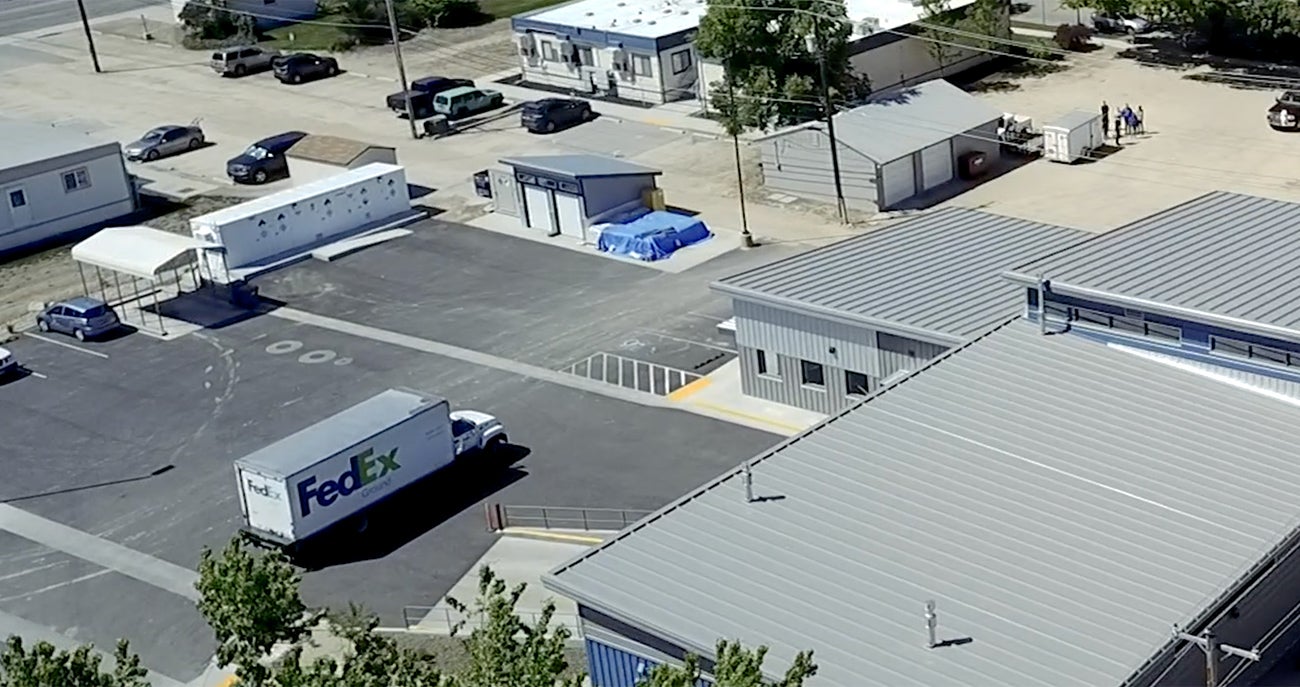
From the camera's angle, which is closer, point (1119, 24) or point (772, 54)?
point (772, 54)

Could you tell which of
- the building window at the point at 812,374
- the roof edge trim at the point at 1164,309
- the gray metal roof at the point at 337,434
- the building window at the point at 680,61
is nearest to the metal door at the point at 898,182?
the building window at the point at 812,374

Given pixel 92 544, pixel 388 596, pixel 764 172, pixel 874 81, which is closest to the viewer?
pixel 388 596

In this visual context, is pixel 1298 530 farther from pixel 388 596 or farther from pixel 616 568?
pixel 388 596

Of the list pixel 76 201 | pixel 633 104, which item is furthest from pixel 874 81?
pixel 76 201

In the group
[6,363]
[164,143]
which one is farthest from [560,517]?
[164,143]

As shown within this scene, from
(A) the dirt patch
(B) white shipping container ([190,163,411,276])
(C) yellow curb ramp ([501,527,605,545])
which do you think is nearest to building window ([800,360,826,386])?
(C) yellow curb ramp ([501,527,605,545])

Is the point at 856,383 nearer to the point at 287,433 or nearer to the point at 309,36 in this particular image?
the point at 287,433
